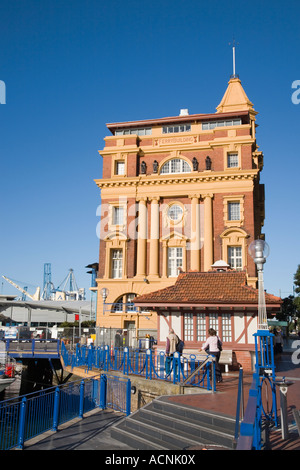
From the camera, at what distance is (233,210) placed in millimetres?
37094

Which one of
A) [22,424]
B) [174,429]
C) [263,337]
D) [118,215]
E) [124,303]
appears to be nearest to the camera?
[263,337]

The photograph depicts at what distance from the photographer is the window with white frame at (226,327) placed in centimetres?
1909

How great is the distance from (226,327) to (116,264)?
21009mm

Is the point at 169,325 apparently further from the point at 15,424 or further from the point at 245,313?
the point at 15,424

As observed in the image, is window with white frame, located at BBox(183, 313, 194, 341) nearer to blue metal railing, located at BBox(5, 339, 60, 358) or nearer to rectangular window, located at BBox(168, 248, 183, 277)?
blue metal railing, located at BBox(5, 339, 60, 358)

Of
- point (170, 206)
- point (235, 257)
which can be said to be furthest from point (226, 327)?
point (170, 206)

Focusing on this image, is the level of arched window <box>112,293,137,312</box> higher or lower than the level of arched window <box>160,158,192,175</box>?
lower

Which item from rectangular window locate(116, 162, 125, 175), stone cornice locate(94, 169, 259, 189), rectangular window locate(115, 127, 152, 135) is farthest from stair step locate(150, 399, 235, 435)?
rectangular window locate(115, 127, 152, 135)

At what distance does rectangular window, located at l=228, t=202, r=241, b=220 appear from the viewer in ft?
121

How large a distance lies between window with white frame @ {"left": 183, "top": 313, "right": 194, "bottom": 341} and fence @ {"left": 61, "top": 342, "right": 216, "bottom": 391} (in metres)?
1.24

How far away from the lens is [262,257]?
34.3ft

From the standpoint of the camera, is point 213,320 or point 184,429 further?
point 213,320

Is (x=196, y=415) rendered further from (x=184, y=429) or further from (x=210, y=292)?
(x=210, y=292)

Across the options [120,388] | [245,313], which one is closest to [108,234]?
[245,313]
